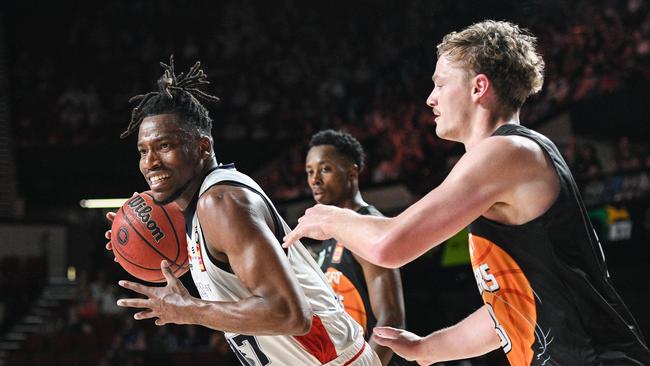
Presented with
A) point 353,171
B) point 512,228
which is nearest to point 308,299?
point 512,228

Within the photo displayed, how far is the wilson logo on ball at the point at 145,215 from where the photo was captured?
11.4 ft

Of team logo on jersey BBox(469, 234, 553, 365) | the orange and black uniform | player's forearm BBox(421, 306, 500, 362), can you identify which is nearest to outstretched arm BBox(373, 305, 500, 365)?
player's forearm BBox(421, 306, 500, 362)

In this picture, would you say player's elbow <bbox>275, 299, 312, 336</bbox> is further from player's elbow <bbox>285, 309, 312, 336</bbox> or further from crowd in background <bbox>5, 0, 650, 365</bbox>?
crowd in background <bbox>5, 0, 650, 365</bbox>

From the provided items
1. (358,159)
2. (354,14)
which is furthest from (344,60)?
(358,159)

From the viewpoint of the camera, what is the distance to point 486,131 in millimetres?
2555

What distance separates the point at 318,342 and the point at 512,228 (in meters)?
1.09

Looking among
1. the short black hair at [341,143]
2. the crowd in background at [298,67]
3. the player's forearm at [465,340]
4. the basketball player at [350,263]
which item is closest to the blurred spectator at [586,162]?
the crowd in background at [298,67]

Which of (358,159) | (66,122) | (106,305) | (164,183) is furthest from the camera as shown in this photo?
(66,122)

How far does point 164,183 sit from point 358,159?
6.01 feet

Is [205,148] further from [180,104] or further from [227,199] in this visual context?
[227,199]

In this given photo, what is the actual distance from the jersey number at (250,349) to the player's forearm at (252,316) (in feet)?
1.13

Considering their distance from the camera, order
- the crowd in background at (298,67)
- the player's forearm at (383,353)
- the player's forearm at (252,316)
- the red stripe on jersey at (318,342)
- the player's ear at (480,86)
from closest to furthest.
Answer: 1. the player's ear at (480,86)
2. the player's forearm at (252,316)
3. the red stripe on jersey at (318,342)
4. the player's forearm at (383,353)
5. the crowd in background at (298,67)

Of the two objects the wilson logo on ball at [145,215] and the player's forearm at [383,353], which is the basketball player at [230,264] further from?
the player's forearm at [383,353]

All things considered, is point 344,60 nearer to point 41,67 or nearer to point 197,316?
point 41,67
